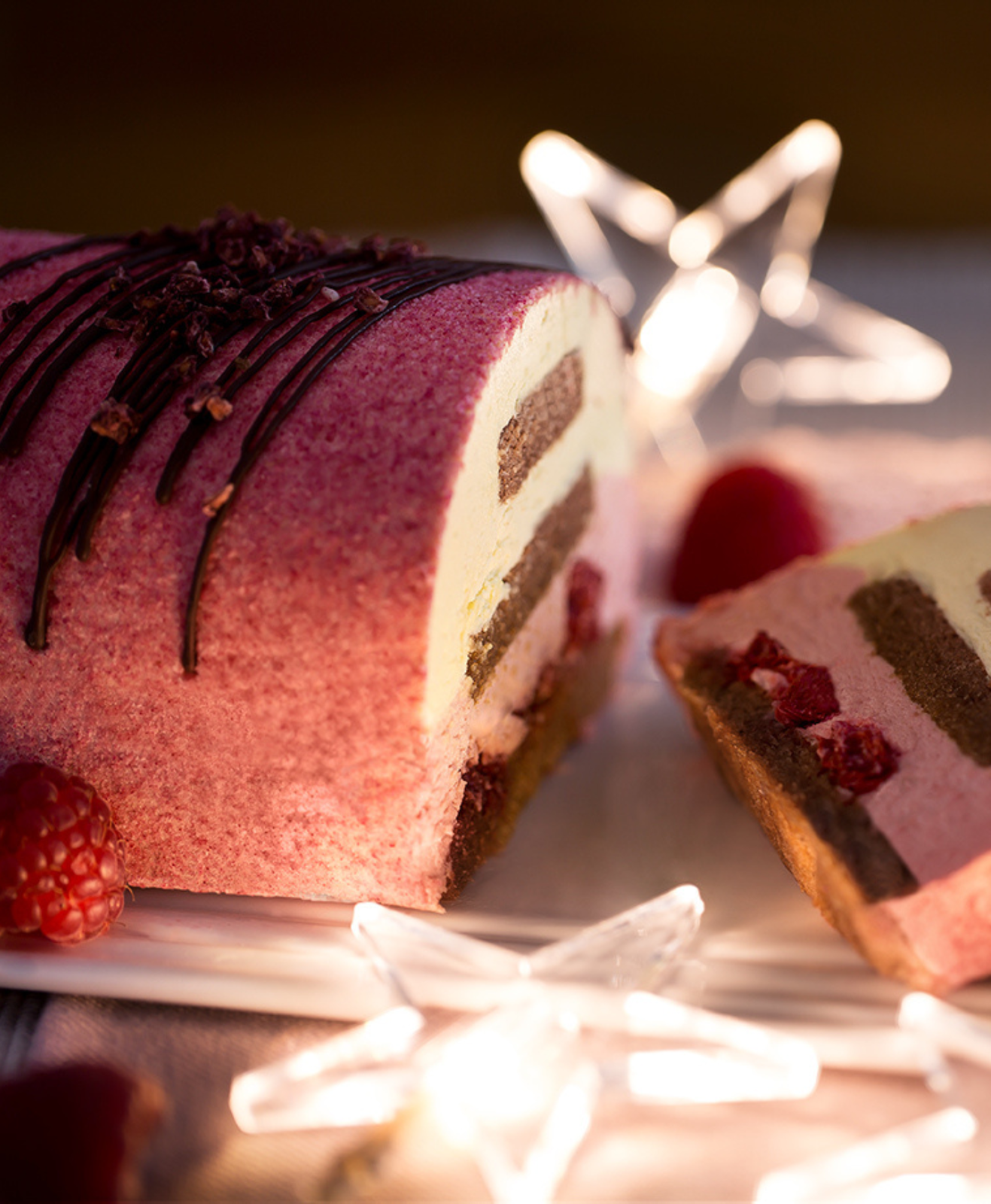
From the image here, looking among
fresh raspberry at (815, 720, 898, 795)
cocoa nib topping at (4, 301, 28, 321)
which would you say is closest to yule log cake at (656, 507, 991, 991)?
fresh raspberry at (815, 720, 898, 795)

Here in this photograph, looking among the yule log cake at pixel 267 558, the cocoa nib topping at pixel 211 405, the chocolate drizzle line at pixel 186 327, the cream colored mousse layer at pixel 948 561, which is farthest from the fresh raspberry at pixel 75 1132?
the cream colored mousse layer at pixel 948 561

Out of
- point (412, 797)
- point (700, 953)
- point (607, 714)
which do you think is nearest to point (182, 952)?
point (412, 797)

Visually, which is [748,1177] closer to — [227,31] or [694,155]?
[694,155]

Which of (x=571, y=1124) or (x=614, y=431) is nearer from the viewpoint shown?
(x=571, y=1124)

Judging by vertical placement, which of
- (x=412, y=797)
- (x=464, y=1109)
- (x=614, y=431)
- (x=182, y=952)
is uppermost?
(x=614, y=431)

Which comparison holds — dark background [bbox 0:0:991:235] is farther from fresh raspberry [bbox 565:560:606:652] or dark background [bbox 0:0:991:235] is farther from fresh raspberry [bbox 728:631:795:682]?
fresh raspberry [bbox 728:631:795:682]

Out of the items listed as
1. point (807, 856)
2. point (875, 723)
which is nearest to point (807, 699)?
point (875, 723)

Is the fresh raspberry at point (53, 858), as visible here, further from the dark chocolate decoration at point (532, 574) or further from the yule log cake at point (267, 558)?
the dark chocolate decoration at point (532, 574)
